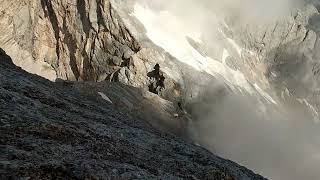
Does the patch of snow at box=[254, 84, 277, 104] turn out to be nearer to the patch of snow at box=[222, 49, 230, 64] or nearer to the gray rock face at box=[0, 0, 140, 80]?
the patch of snow at box=[222, 49, 230, 64]

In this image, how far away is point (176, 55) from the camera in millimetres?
103312

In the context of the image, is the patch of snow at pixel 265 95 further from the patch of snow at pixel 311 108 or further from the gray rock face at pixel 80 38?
the gray rock face at pixel 80 38

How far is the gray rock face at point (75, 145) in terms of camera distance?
17.8 metres

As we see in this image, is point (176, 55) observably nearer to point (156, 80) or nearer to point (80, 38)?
point (156, 80)

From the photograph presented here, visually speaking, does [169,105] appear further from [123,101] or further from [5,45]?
[5,45]

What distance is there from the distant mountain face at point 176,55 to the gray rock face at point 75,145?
4926 cm

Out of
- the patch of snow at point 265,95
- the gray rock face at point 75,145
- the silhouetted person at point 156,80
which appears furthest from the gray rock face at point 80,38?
the gray rock face at point 75,145

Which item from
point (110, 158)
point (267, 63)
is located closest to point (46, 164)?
point (110, 158)

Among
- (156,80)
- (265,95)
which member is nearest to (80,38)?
(156,80)

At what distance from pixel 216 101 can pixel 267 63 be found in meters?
44.2

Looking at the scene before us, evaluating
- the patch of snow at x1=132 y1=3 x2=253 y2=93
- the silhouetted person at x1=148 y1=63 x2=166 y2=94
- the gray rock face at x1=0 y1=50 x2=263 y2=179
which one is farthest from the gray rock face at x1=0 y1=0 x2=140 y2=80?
the gray rock face at x1=0 y1=50 x2=263 y2=179

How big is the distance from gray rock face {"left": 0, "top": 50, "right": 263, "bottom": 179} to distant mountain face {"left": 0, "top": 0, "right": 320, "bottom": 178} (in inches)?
1939

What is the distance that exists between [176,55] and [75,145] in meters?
82.6

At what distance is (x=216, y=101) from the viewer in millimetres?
95500
